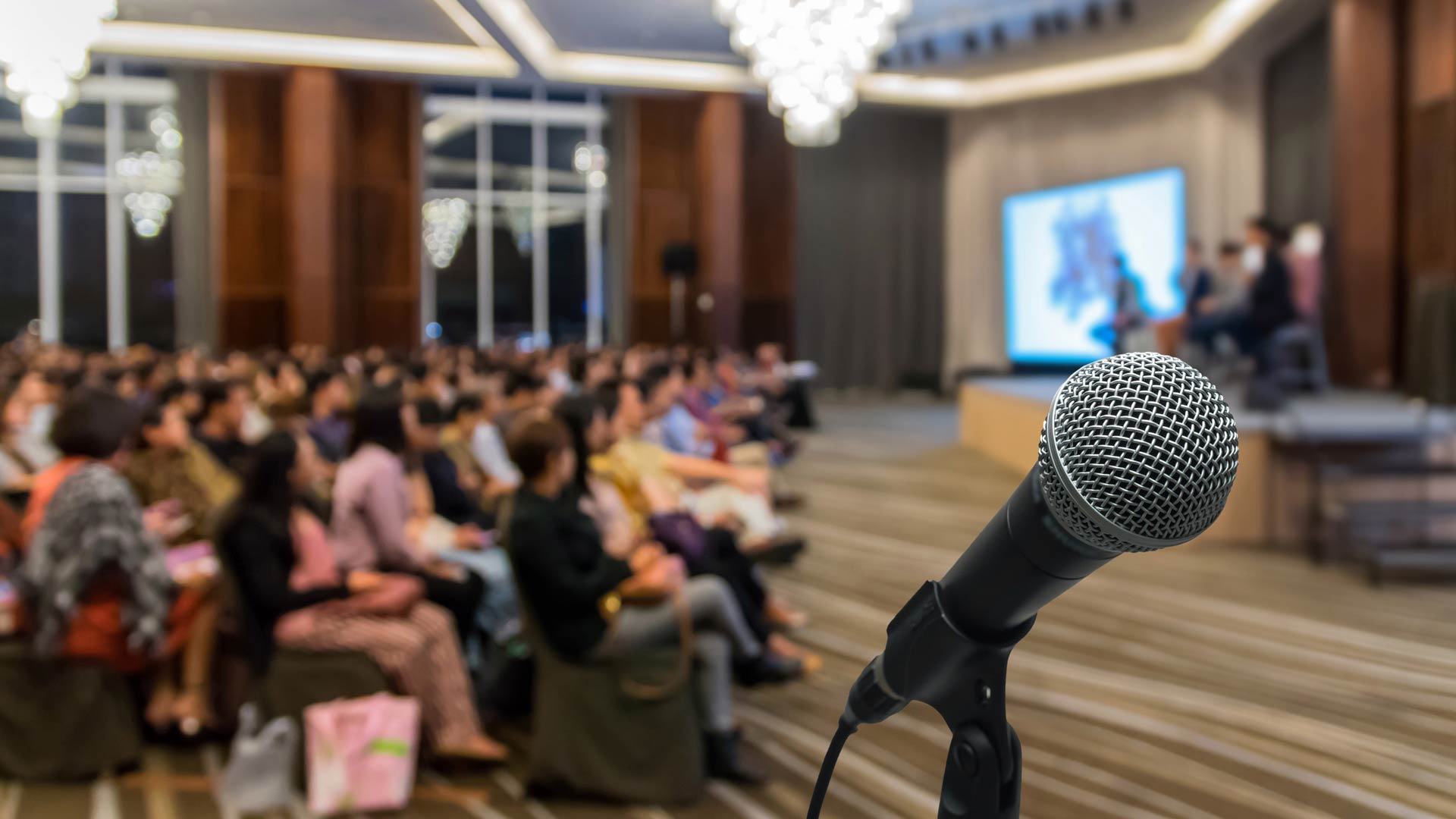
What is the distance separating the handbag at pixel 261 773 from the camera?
295 centimetres

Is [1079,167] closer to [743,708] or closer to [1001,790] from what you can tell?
[743,708]

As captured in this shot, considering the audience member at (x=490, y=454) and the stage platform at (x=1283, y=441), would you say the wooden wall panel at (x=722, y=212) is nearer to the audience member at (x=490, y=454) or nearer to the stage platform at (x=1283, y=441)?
the stage platform at (x=1283, y=441)

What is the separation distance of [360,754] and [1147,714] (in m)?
2.43

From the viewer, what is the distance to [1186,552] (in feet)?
20.6

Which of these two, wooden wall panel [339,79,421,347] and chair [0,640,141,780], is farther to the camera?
wooden wall panel [339,79,421,347]

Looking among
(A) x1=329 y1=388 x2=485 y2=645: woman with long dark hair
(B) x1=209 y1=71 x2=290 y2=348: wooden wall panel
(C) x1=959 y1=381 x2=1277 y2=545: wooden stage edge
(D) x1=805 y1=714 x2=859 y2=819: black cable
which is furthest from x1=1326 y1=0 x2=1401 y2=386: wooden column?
(B) x1=209 y1=71 x2=290 y2=348: wooden wall panel

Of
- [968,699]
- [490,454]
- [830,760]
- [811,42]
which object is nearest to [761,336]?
[811,42]

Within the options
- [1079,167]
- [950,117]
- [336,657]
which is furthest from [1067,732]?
[950,117]

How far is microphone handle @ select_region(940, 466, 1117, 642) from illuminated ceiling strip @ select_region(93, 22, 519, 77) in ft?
40.1

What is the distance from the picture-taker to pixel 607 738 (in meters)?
3.11

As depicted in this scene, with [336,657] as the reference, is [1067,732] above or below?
below

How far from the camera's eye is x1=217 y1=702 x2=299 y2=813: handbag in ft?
9.67

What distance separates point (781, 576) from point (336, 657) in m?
2.80

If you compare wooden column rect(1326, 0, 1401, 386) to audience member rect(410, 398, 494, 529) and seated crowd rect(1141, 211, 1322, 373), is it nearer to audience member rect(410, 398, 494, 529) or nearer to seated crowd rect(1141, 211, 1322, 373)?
seated crowd rect(1141, 211, 1322, 373)
